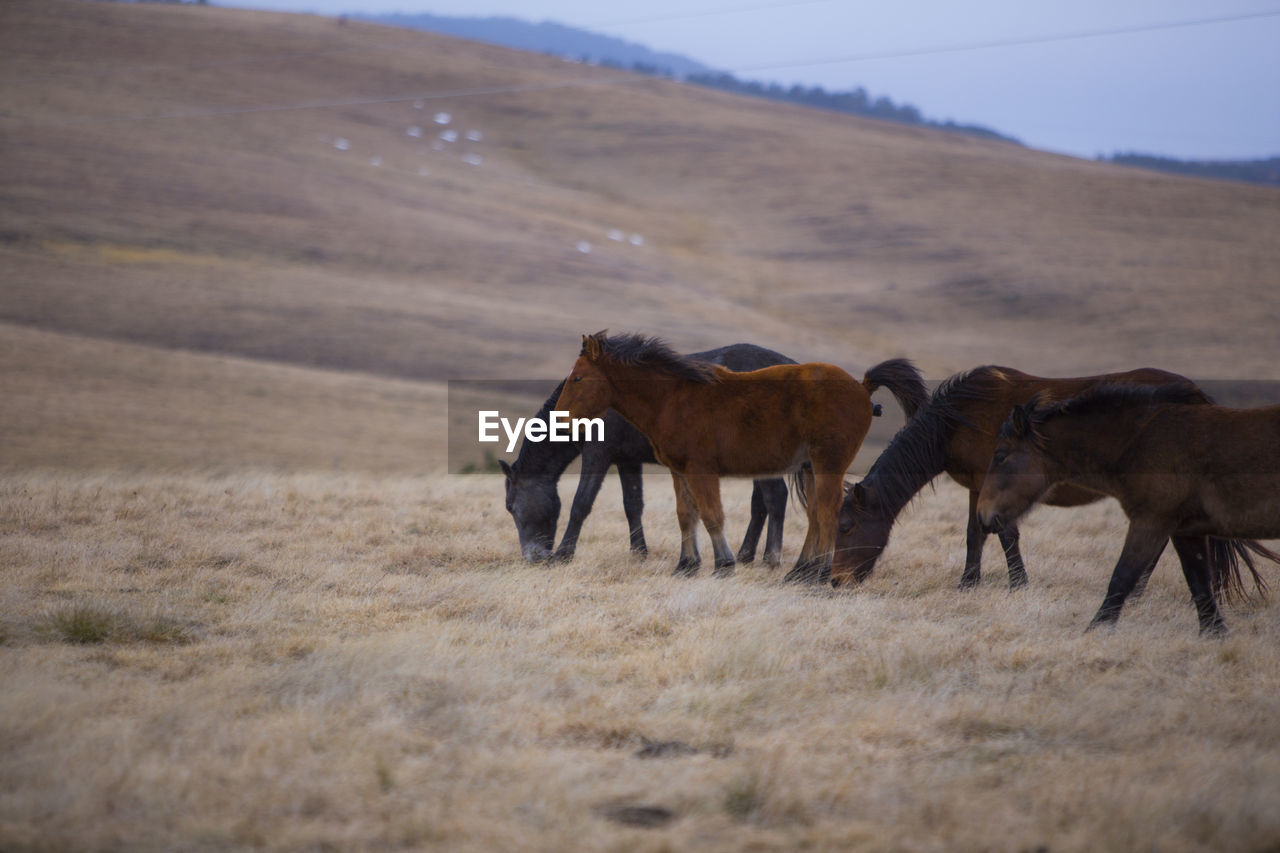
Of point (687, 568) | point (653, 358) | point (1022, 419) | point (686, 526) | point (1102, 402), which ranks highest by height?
point (653, 358)

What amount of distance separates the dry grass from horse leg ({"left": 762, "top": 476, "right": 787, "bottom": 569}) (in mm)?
1061

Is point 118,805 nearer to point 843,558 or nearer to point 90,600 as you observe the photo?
point 90,600

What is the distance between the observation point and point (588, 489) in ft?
30.6

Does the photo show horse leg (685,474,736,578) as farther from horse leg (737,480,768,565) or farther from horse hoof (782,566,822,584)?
horse leg (737,480,768,565)

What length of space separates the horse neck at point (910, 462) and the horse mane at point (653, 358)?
65.7 inches

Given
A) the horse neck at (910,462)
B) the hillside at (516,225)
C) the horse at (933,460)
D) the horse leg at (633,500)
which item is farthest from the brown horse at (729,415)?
the hillside at (516,225)

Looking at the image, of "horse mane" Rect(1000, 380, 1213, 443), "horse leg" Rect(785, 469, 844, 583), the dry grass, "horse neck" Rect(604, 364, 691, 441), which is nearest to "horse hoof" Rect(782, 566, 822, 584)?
"horse leg" Rect(785, 469, 844, 583)

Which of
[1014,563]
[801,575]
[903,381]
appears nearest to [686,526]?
[801,575]

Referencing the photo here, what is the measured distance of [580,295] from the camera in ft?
149

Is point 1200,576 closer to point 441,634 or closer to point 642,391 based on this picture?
point 642,391

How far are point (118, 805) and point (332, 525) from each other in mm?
6533

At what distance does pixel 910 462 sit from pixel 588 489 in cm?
313

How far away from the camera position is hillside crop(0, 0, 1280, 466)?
37.4 metres

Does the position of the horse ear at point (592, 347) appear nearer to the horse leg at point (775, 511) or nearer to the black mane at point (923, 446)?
the horse leg at point (775, 511)
